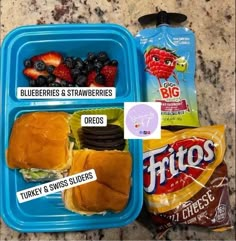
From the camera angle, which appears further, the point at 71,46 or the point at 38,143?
the point at 71,46

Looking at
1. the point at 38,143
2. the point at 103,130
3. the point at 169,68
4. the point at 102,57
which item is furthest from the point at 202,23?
the point at 38,143

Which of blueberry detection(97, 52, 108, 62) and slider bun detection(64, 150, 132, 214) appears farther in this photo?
blueberry detection(97, 52, 108, 62)

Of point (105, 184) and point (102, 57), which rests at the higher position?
point (102, 57)

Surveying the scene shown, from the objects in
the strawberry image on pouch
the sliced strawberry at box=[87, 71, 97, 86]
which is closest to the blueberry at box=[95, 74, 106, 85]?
the sliced strawberry at box=[87, 71, 97, 86]

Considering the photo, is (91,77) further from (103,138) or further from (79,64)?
(103,138)

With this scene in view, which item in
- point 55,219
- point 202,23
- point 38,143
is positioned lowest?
point 55,219

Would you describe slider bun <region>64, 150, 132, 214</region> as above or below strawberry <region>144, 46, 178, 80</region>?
below

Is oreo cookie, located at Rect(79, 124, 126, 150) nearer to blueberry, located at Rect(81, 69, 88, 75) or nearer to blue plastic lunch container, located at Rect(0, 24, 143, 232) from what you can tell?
blue plastic lunch container, located at Rect(0, 24, 143, 232)
